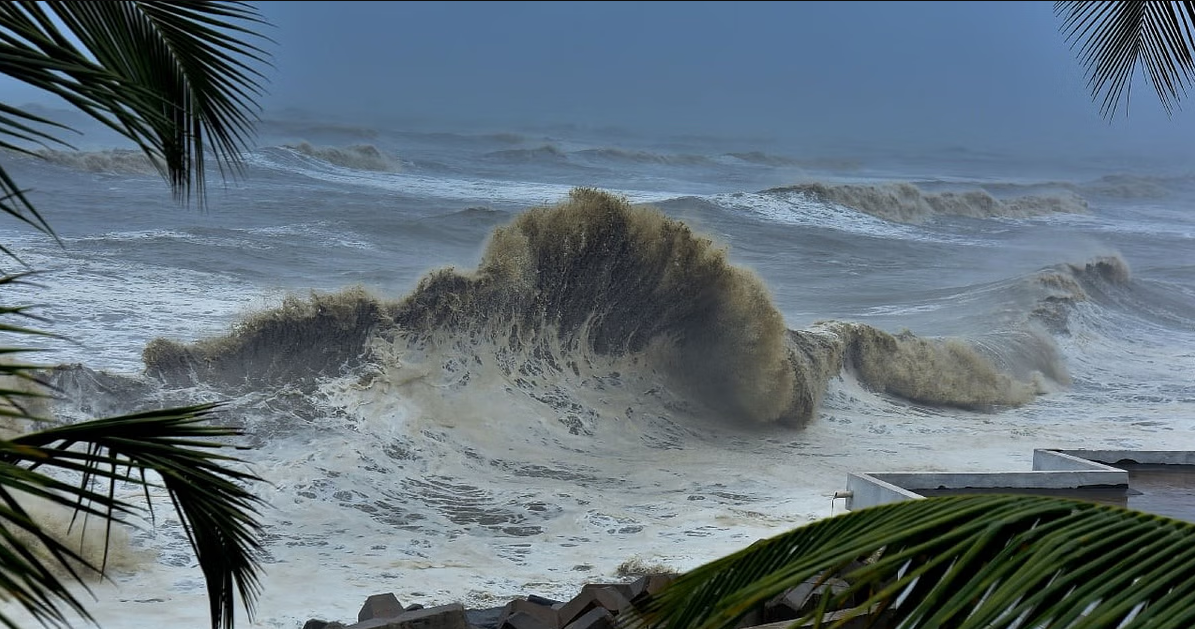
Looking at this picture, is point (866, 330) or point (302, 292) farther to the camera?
point (302, 292)

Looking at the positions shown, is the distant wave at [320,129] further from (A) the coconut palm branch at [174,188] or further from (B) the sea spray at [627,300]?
(A) the coconut palm branch at [174,188]

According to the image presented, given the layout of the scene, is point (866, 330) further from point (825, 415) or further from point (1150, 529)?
point (1150, 529)

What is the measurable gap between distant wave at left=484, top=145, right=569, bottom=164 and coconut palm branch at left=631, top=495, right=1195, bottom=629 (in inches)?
1609

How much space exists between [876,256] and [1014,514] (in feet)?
106

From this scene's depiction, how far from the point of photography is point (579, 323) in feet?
55.0

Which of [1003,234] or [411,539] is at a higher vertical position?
[1003,234]

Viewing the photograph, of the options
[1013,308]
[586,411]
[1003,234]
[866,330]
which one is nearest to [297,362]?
[586,411]

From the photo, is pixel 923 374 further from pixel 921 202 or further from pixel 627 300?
pixel 921 202

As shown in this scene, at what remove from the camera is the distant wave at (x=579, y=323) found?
610 inches

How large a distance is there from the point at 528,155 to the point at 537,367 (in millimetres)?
27293

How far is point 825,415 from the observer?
16906 millimetres

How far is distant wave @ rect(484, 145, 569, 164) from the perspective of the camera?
4212cm

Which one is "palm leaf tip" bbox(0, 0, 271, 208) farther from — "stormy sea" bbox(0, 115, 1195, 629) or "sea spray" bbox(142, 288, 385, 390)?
"sea spray" bbox(142, 288, 385, 390)

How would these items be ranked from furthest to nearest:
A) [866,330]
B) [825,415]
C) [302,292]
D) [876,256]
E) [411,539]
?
[876,256], [302,292], [866,330], [825,415], [411,539]
